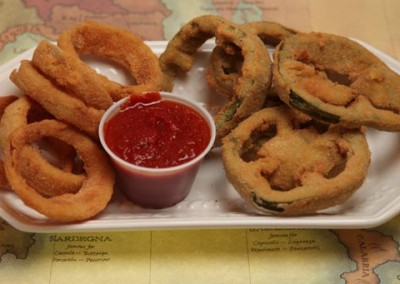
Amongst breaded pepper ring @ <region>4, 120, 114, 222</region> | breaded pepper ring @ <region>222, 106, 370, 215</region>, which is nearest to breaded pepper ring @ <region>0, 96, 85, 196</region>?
breaded pepper ring @ <region>4, 120, 114, 222</region>

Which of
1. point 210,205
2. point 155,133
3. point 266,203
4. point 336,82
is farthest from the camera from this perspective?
point 336,82

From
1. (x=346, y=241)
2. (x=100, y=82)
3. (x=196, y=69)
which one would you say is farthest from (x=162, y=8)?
(x=346, y=241)

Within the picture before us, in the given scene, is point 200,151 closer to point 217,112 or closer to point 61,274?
point 217,112

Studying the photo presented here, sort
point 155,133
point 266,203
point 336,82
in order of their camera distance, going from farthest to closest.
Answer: point 336,82 → point 155,133 → point 266,203

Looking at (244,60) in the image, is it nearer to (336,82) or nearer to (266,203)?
(336,82)

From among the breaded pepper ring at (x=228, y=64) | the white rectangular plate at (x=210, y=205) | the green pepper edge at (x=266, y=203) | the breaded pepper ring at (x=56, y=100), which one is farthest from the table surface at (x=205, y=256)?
the breaded pepper ring at (x=228, y=64)

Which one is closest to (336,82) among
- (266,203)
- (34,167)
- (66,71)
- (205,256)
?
(266,203)

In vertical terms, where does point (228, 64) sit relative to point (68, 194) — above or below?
above
